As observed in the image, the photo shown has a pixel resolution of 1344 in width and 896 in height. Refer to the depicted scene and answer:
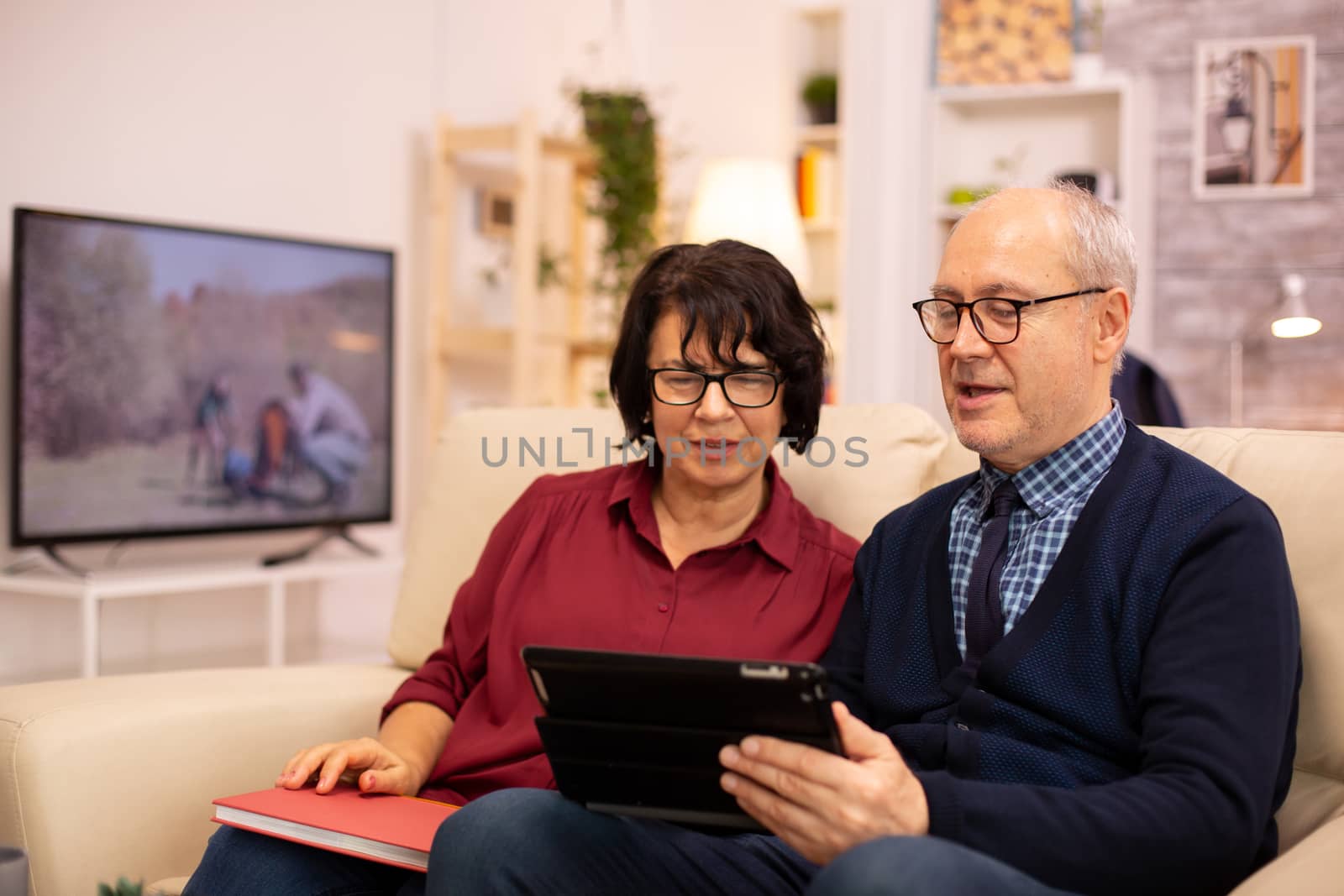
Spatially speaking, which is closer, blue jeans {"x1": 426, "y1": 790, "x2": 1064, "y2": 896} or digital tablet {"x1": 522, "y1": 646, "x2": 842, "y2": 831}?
digital tablet {"x1": 522, "y1": 646, "x2": 842, "y2": 831}

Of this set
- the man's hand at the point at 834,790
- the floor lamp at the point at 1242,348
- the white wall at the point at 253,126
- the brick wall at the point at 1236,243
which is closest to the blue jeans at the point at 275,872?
the man's hand at the point at 834,790

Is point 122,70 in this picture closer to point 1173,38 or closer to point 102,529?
point 102,529

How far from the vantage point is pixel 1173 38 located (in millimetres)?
4504

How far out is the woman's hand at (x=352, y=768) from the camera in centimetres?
136

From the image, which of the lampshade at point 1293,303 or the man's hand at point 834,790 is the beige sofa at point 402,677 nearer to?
the man's hand at point 834,790

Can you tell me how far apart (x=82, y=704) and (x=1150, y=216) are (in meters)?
4.02

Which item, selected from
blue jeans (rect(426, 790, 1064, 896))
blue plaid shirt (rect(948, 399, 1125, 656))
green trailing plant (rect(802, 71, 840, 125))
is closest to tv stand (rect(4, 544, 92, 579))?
blue jeans (rect(426, 790, 1064, 896))

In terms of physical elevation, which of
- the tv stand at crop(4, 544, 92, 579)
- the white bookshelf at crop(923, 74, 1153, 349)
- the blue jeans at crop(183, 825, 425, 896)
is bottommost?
the blue jeans at crop(183, 825, 425, 896)

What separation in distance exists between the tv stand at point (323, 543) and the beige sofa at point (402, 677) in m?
1.42

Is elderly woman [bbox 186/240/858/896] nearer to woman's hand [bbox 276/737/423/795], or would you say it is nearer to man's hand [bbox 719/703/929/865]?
woman's hand [bbox 276/737/423/795]

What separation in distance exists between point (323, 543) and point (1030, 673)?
8.71 feet

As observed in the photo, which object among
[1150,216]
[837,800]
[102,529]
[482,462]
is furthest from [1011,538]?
[1150,216]

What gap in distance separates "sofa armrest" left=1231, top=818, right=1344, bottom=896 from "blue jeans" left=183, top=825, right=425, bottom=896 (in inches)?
31.1

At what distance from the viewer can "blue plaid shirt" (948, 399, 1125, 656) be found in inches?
49.1
